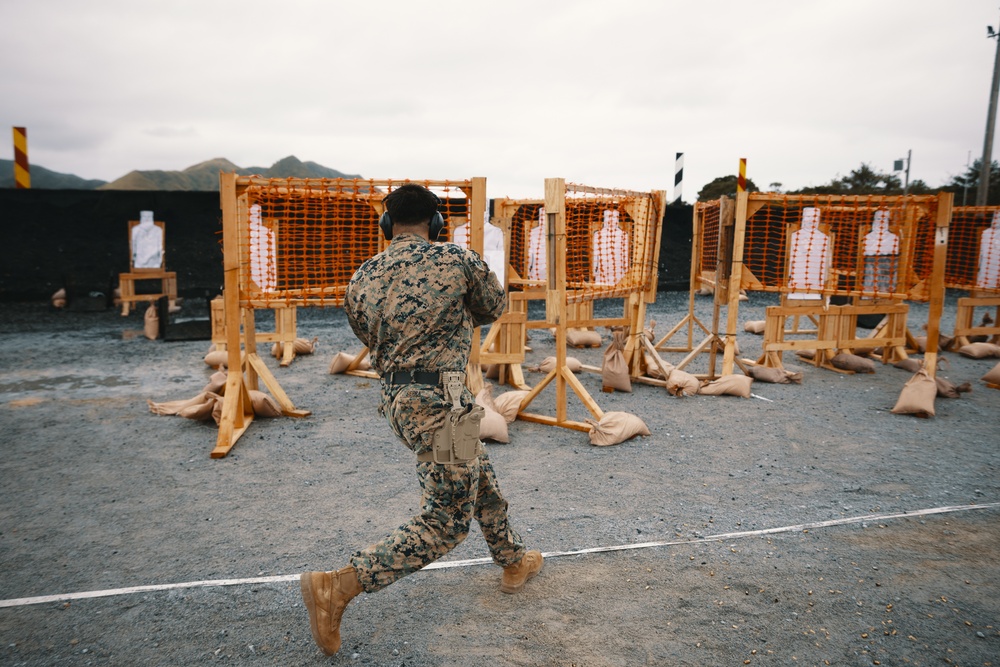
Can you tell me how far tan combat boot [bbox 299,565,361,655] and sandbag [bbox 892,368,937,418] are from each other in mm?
5529

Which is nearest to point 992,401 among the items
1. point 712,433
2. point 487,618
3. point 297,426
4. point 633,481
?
point 712,433

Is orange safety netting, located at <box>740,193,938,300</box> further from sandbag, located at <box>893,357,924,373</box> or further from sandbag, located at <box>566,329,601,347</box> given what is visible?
sandbag, located at <box>566,329,601,347</box>

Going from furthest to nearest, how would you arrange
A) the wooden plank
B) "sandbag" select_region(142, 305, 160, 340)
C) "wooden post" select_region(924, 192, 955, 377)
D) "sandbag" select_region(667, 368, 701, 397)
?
"sandbag" select_region(142, 305, 160, 340)
"sandbag" select_region(667, 368, 701, 397)
"wooden post" select_region(924, 192, 955, 377)
the wooden plank

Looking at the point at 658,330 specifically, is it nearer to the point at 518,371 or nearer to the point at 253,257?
the point at 518,371

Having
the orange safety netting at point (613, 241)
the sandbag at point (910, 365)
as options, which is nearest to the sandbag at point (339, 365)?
the orange safety netting at point (613, 241)

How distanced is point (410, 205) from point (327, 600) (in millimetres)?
1614

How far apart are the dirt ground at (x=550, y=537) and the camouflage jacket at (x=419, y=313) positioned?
97 cm

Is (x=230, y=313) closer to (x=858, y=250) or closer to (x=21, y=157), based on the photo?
(x=858, y=250)

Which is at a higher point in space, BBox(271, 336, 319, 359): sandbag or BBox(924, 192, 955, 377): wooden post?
BBox(924, 192, 955, 377): wooden post

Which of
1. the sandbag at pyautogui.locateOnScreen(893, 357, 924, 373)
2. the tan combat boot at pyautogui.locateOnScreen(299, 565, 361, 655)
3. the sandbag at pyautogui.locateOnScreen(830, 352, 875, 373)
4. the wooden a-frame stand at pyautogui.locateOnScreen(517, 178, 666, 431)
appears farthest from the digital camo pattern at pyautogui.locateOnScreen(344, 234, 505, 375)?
the sandbag at pyautogui.locateOnScreen(893, 357, 924, 373)

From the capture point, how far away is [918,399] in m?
5.88

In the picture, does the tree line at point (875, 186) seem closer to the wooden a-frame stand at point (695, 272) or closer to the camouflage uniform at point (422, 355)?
the wooden a-frame stand at point (695, 272)

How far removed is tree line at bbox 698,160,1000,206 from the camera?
68.1 feet

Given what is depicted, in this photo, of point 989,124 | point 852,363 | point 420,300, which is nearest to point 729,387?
point 852,363
